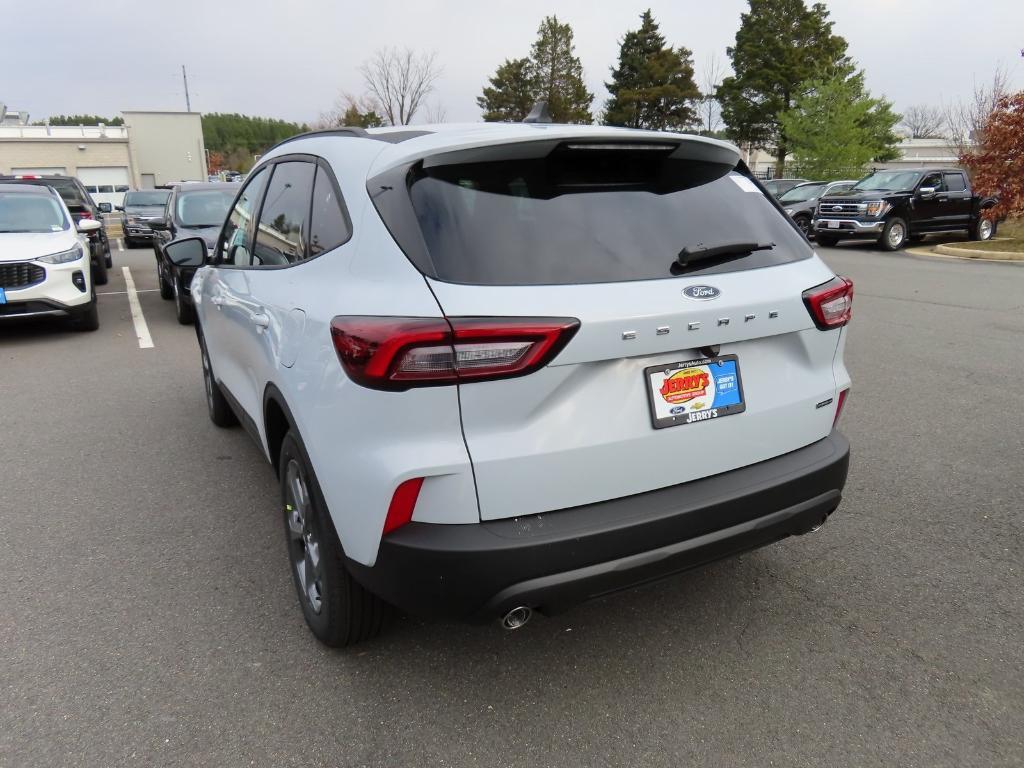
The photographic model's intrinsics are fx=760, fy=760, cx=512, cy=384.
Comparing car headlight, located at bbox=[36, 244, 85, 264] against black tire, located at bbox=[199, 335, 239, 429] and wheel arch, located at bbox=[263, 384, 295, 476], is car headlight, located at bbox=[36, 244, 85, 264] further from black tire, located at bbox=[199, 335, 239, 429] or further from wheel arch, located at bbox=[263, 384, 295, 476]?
wheel arch, located at bbox=[263, 384, 295, 476]

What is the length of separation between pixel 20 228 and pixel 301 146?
765 centimetres

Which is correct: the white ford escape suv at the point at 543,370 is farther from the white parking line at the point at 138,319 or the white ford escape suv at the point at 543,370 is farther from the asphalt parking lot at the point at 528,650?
the white parking line at the point at 138,319

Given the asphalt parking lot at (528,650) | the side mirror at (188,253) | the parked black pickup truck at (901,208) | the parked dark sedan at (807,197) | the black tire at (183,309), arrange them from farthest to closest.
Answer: the parked dark sedan at (807,197) < the parked black pickup truck at (901,208) < the black tire at (183,309) < the side mirror at (188,253) < the asphalt parking lot at (528,650)

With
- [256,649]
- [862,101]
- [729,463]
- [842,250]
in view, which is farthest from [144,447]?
[862,101]

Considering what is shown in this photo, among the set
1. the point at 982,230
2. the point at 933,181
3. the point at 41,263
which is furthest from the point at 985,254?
the point at 41,263

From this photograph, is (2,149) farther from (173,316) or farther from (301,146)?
(301,146)

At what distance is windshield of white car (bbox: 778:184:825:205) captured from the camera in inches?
863

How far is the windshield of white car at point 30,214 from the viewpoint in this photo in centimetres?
909

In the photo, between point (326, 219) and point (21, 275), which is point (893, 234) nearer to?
point (21, 275)

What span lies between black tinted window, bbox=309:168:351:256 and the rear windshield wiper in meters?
1.07

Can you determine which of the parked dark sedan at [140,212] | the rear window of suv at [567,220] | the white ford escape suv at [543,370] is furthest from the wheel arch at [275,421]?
the parked dark sedan at [140,212]

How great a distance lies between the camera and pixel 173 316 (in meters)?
10.3

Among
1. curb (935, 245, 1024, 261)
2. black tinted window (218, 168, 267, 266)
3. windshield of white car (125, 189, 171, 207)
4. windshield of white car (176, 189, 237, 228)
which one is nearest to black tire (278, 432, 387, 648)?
black tinted window (218, 168, 267, 266)

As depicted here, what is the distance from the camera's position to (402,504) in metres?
2.12
